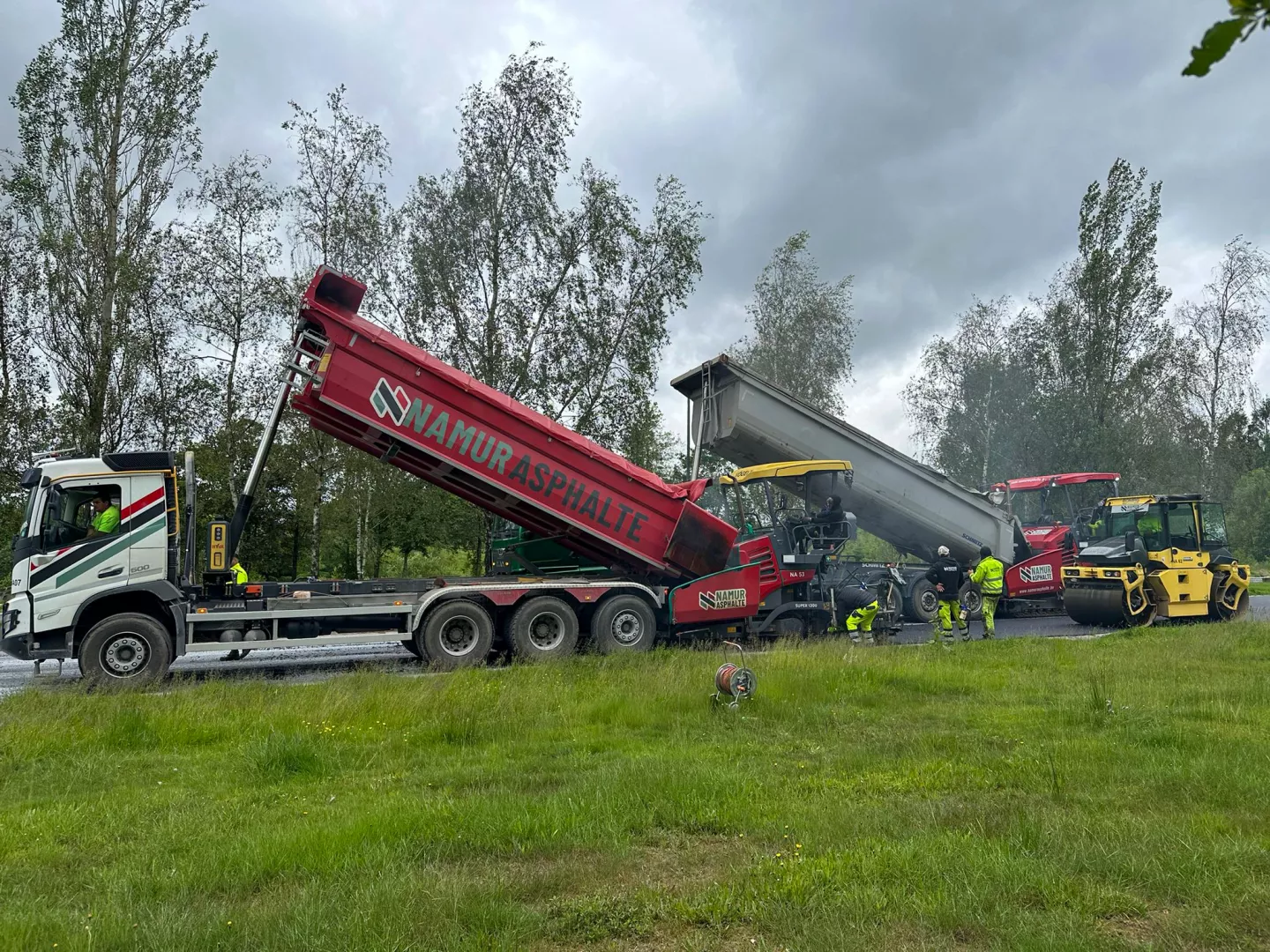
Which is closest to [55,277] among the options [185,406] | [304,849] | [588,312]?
[185,406]

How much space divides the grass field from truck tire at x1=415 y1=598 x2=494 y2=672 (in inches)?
102

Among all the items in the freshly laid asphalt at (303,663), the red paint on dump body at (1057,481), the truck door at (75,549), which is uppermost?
the red paint on dump body at (1057,481)

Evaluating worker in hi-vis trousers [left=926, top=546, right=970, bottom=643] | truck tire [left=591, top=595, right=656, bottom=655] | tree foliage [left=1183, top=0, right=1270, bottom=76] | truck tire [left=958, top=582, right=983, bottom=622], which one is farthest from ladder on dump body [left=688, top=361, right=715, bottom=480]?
tree foliage [left=1183, top=0, right=1270, bottom=76]

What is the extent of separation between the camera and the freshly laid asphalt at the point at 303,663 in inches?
421

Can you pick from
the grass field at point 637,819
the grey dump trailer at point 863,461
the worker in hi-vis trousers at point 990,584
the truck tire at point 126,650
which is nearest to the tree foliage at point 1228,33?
the grass field at point 637,819

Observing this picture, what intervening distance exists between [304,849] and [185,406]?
63.0 ft

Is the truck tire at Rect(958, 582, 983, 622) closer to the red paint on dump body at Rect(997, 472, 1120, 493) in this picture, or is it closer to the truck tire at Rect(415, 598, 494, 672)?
the red paint on dump body at Rect(997, 472, 1120, 493)

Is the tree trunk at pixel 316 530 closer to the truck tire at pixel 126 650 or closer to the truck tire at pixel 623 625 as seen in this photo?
the truck tire at pixel 126 650

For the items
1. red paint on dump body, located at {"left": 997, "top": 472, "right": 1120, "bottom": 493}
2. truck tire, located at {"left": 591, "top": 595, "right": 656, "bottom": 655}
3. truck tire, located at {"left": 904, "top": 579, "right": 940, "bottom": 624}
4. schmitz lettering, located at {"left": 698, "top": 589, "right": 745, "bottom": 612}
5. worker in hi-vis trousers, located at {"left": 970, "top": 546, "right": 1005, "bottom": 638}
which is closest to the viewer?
truck tire, located at {"left": 591, "top": 595, "right": 656, "bottom": 655}

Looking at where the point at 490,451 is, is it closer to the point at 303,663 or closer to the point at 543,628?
the point at 543,628

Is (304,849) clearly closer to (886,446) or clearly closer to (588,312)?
(886,446)

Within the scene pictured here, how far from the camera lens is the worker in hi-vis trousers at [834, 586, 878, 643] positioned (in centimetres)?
1262

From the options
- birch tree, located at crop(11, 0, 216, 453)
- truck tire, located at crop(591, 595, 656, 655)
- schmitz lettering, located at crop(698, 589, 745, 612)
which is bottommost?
truck tire, located at crop(591, 595, 656, 655)

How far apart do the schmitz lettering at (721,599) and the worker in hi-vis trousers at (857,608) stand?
5.62ft
